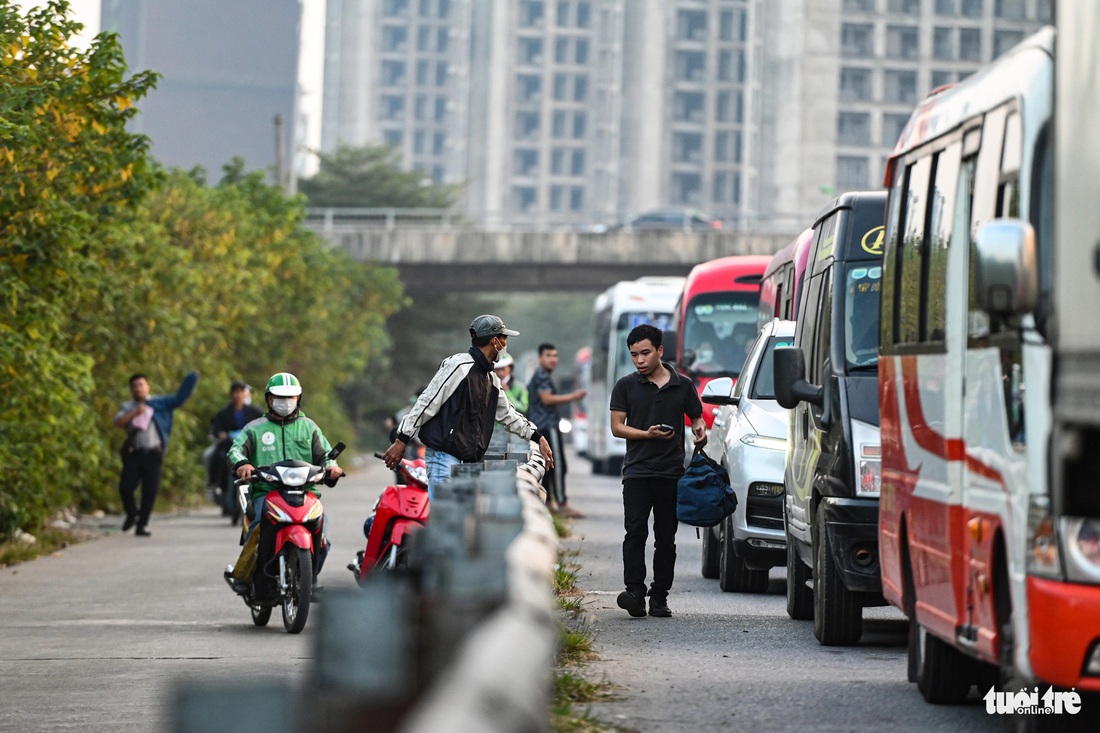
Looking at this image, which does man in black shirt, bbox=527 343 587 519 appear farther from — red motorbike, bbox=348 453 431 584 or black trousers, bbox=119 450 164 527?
red motorbike, bbox=348 453 431 584

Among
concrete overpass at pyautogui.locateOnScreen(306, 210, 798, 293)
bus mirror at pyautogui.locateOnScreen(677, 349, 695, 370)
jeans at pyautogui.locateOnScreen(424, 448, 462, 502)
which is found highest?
concrete overpass at pyautogui.locateOnScreen(306, 210, 798, 293)

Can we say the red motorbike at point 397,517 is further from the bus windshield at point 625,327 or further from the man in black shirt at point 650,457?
the bus windshield at point 625,327

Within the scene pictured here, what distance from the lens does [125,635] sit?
1340 cm

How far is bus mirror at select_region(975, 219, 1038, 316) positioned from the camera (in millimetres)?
6527

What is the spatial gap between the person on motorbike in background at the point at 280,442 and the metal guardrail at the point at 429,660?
800 centimetres

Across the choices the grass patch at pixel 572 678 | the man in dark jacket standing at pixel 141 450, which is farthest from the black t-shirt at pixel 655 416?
the man in dark jacket standing at pixel 141 450

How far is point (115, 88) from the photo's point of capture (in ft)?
62.2

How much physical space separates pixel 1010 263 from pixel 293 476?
24.8 ft

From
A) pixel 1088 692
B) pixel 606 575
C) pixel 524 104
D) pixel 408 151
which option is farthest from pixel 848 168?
pixel 1088 692

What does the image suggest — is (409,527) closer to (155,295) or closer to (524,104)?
(155,295)

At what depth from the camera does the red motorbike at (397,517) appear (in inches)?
512

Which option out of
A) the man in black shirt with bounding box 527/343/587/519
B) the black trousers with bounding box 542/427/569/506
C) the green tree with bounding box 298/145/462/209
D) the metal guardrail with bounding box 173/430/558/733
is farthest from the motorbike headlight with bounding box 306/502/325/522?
the green tree with bounding box 298/145/462/209

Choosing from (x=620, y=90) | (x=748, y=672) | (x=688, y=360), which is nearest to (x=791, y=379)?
(x=748, y=672)

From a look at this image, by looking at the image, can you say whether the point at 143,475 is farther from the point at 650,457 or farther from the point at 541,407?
Result: the point at 650,457
